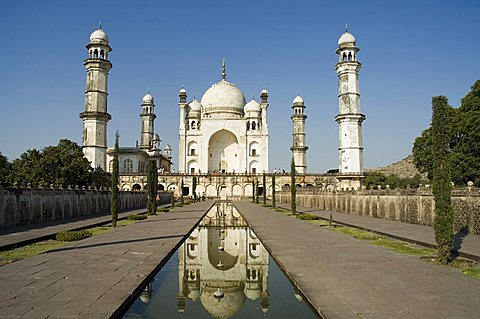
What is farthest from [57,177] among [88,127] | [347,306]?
[347,306]

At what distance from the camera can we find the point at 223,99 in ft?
195

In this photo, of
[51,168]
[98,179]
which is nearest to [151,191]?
[51,168]

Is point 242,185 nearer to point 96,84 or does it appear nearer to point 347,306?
point 96,84

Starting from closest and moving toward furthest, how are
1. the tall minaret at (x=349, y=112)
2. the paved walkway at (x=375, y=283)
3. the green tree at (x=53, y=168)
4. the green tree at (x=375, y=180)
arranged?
the paved walkway at (x=375, y=283) < the green tree at (x=53, y=168) < the tall minaret at (x=349, y=112) < the green tree at (x=375, y=180)

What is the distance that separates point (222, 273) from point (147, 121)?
55391 millimetres

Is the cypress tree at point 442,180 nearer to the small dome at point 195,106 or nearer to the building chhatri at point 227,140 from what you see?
the building chhatri at point 227,140

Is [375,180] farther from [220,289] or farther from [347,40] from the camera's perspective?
[220,289]

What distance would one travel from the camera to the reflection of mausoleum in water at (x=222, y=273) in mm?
5715

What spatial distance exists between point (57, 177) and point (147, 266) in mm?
25539

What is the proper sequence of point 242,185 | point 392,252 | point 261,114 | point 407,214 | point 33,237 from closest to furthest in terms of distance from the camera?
point 392,252
point 33,237
point 407,214
point 242,185
point 261,114

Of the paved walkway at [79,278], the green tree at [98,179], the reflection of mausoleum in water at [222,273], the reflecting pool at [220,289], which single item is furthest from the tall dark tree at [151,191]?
the reflecting pool at [220,289]

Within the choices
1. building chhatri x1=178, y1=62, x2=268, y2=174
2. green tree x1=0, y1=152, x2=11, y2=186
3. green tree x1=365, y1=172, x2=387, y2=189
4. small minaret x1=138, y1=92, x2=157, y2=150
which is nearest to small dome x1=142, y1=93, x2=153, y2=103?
small minaret x1=138, y1=92, x2=157, y2=150

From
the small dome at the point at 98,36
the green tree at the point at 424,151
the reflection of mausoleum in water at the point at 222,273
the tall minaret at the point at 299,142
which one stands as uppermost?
the small dome at the point at 98,36

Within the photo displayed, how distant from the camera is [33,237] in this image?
11.6 m
